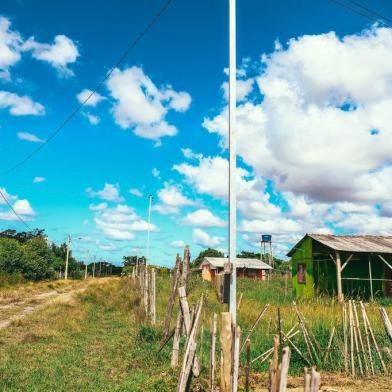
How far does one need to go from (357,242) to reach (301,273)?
14.0 ft

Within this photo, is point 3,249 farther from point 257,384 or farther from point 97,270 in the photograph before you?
point 97,270

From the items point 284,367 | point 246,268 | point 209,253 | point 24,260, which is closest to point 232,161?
point 284,367

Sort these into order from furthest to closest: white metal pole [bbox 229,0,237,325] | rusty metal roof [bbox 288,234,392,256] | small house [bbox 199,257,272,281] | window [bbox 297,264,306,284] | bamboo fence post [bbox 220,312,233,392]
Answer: small house [bbox 199,257,272,281] → window [bbox 297,264,306,284] → rusty metal roof [bbox 288,234,392,256] → white metal pole [bbox 229,0,237,325] → bamboo fence post [bbox 220,312,233,392]

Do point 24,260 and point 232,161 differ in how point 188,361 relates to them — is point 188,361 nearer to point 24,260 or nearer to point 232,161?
point 232,161

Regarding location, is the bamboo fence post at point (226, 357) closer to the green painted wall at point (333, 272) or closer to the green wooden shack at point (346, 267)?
the green wooden shack at point (346, 267)

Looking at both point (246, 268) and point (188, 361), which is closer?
point (188, 361)

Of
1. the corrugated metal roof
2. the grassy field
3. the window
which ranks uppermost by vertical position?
the corrugated metal roof

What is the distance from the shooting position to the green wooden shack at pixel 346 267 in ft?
72.4

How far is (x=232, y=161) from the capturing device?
6488 millimetres

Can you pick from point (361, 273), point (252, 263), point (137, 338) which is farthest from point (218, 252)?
point (137, 338)

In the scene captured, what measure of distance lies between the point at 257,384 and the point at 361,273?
18852 mm

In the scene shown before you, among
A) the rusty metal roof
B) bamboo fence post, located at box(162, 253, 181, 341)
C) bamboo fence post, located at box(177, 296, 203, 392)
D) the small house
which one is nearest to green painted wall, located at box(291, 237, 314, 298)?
the rusty metal roof

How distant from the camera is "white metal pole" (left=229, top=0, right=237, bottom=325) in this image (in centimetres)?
589

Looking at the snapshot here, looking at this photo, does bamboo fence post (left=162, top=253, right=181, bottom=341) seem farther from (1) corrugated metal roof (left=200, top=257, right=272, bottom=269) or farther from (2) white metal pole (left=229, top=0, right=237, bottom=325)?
(1) corrugated metal roof (left=200, top=257, right=272, bottom=269)
